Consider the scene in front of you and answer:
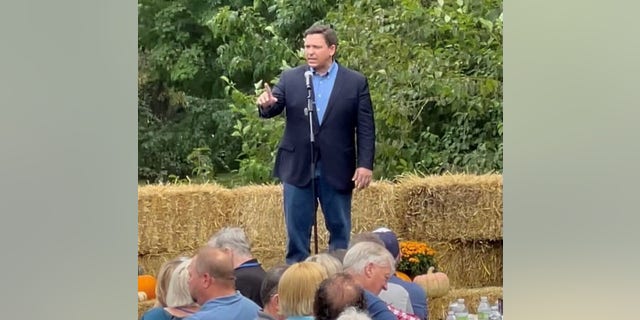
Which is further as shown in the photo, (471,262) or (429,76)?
(471,262)

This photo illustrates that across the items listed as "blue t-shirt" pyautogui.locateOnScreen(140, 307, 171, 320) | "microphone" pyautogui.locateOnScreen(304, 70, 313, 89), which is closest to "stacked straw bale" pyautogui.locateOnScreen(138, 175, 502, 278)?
"blue t-shirt" pyautogui.locateOnScreen(140, 307, 171, 320)

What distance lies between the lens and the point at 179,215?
4.21 m

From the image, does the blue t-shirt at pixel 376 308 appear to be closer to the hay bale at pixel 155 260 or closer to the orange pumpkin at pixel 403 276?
the orange pumpkin at pixel 403 276

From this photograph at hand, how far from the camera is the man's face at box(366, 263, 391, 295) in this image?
4.13 m

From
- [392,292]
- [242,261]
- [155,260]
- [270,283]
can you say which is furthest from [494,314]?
[155,260]

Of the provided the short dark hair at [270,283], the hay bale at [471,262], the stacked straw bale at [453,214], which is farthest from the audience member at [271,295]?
the hay bale at [471,262]

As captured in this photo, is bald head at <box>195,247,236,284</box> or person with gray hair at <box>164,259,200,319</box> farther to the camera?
bald head at <box>195,247,236,284</box>

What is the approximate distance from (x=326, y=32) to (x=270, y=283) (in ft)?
3.35

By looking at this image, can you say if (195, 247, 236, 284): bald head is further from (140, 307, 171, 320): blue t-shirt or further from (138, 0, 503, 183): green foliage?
(138, 0, 503, 183): green foliage

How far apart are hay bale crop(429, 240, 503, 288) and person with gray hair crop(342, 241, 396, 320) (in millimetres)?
268

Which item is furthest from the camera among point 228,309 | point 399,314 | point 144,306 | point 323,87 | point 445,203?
point 445,203

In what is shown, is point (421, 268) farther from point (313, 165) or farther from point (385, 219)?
point (313, 165)
